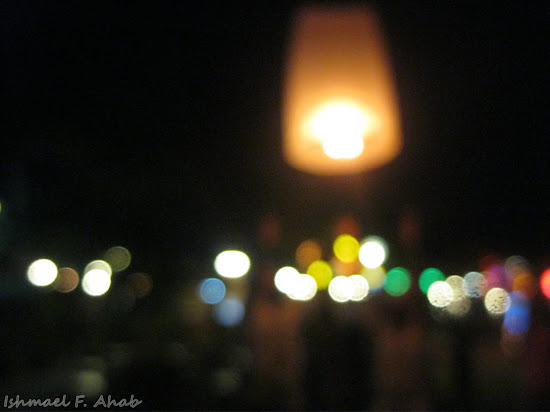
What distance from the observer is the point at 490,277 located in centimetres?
2834

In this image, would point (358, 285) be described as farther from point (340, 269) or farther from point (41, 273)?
point (41, 273)

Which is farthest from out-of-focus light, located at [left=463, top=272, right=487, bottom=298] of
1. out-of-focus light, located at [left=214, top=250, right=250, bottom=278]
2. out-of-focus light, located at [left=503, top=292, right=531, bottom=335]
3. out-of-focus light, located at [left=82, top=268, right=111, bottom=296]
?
A: out-of-focus light, located at [left=82, top=268, right=111, bottom=296]

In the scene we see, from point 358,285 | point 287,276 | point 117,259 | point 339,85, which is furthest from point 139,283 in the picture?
point 339,85

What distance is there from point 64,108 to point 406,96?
15.3ft

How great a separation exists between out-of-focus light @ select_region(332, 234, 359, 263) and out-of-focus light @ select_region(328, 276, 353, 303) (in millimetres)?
10863

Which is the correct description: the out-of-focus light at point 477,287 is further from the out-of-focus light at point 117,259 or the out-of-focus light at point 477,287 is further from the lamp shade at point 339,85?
the out-of-focus light at point 117,259

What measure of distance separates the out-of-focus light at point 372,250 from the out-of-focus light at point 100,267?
13493mm

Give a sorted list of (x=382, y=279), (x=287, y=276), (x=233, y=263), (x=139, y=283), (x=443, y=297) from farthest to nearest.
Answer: (x=287, y=276) → (x=382, y=279) → (x=139, y=283) → (x=233, y=263) → (x=443, y=297)

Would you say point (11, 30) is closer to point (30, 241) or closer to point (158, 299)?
point (30, 241)

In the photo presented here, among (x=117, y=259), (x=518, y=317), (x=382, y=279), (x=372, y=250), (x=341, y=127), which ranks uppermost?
(x=372, y=250)

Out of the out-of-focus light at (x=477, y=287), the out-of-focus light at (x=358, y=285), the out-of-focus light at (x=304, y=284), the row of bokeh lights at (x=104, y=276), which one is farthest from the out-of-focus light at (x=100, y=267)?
the out-of-focus light at (x=358, y=285)

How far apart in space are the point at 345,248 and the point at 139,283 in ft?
33.3

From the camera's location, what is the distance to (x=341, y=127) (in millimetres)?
5934

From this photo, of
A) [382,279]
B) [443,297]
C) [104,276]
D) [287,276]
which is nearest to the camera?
[443,297]
